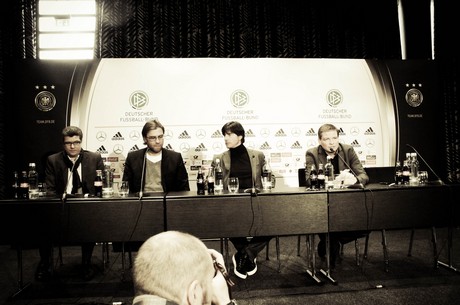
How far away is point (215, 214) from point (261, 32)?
3.59 m

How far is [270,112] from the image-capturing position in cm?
499

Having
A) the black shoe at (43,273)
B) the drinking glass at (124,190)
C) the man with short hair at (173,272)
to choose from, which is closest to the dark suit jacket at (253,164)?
the drinking glass at (124,190)

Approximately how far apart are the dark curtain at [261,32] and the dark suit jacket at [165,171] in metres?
2.27

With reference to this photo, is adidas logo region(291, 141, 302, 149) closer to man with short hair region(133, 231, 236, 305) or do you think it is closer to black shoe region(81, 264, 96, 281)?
black shoe region(81, 264, 96, 281)

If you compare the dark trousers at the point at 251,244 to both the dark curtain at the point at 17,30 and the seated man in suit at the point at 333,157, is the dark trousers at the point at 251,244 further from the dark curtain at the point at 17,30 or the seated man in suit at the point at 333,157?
the dark curtain at the point at 17,30

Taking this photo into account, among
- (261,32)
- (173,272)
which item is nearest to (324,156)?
(261,32)

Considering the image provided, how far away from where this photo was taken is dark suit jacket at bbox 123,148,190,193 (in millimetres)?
3553

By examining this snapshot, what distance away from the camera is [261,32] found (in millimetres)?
5516

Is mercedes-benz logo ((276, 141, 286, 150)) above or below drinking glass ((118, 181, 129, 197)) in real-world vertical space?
above

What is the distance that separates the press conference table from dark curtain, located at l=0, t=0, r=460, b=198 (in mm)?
2749

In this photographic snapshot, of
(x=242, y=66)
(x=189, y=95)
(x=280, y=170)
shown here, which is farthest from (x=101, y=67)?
(x=280, y=170)

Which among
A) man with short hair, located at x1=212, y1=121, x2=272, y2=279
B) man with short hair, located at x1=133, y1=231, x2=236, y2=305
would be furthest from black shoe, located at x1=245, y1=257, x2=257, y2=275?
man with short hair, located at x1=133, y1=231, x2=236, y2=305

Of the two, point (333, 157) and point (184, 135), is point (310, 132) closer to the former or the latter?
point (333, 157)

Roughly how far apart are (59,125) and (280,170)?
9.88 ft
